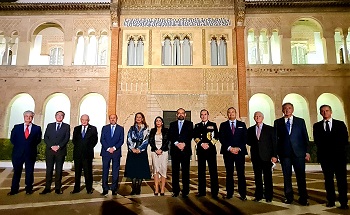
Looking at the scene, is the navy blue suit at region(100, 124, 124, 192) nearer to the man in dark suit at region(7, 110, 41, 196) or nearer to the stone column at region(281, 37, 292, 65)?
the man in dark suit at region(7, 110, 41, 196)

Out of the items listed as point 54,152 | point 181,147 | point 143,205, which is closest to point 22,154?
point 54,152

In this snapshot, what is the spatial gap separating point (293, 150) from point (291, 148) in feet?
0.15

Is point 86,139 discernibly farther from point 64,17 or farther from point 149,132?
point 64,17

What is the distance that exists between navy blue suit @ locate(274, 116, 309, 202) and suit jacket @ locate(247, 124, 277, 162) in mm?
116

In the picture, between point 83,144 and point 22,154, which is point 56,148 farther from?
point 22,154

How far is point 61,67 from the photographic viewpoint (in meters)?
14.7

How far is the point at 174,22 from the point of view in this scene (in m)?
14.8

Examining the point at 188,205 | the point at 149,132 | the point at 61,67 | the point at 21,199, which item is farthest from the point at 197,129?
the point at 61,67

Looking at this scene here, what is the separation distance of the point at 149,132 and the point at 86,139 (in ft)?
4.31

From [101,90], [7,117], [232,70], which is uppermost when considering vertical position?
[232,70]

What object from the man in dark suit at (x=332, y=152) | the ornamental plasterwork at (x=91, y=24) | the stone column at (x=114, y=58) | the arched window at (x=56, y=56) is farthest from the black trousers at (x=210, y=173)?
the arched window at (x=56, y=56)

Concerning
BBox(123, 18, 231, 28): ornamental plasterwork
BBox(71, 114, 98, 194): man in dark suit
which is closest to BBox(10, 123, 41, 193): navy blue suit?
BBox(71, 114, 98, 194): man in dark suit

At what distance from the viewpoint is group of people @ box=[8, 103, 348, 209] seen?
14.4 ft

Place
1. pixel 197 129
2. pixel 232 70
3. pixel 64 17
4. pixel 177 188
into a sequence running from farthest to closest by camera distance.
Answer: pixel 64 17 < pixel 232 70 < pixel 197 129 < pixel 177 188
